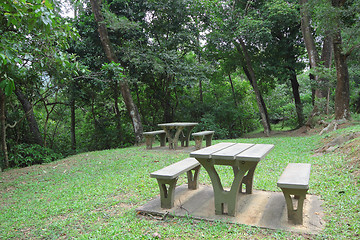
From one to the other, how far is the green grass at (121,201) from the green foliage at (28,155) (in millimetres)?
2477

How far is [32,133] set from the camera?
35.2 ft

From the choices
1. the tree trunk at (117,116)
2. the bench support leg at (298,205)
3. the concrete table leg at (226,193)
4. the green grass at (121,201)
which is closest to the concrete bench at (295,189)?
the bench support leg at (298,205)

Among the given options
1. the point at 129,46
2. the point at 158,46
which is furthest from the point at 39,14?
the point at 158,46

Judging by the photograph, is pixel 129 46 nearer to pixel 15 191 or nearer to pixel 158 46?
pixel 158 46

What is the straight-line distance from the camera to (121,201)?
13.0 feet

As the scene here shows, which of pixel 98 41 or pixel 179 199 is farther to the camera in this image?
pixel 98 41

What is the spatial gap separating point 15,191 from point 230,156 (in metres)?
4.78

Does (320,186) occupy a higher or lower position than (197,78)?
lower

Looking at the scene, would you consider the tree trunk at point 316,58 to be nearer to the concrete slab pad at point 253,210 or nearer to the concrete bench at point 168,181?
the concrete slab pad at point 253,210

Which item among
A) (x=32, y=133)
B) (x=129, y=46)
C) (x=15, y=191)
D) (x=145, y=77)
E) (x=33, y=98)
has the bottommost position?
(x=15, y=191)

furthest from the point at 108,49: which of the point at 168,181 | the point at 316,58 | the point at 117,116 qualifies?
the point at 316,58

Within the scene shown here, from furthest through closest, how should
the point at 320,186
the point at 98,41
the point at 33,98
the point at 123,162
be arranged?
the point at 98,41
the point at 33,98
the point at 123,162
the point at 320,186

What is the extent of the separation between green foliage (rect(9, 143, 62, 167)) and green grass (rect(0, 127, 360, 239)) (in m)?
2.48

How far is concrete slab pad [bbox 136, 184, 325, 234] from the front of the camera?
9.42 ft
